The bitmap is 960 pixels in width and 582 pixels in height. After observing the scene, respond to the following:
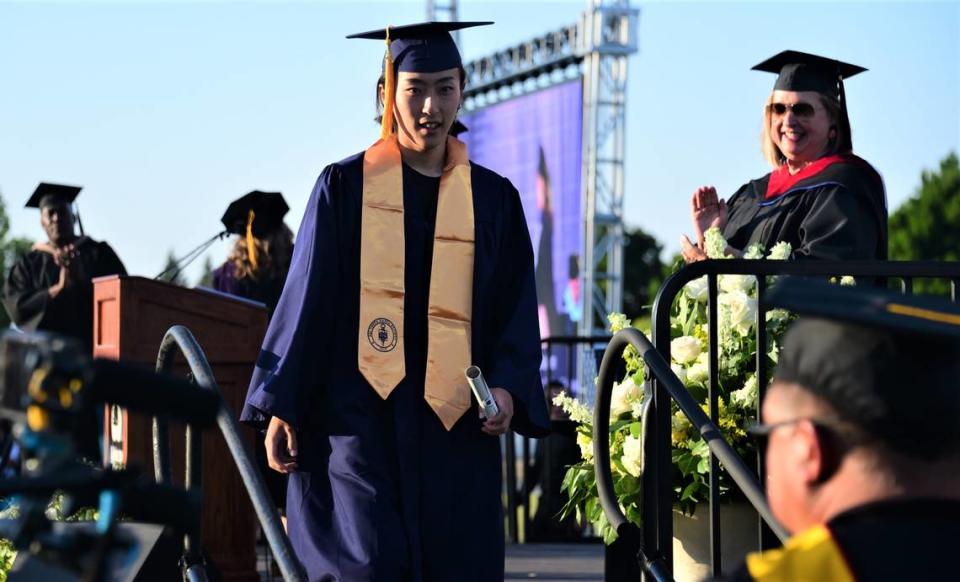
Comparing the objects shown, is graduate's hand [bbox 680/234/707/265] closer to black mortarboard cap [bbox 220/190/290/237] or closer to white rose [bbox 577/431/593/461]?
white rose [bbox 577/431/593/461]

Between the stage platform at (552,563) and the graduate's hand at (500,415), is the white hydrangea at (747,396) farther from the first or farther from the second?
the stage platform at (552,563)

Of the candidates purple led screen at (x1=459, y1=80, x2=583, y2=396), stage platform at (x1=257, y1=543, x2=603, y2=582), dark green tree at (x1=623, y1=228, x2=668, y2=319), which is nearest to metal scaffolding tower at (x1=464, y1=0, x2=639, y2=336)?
purple led screen at (x1=459, y1=80, x2=583, y2=396)

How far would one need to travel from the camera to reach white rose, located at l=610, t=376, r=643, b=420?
196 inches

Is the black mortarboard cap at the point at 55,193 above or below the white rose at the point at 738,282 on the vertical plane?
above

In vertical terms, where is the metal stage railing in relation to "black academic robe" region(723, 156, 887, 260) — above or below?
below

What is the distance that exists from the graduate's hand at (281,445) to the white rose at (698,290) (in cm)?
133

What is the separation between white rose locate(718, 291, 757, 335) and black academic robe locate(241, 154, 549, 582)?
0.60 meters

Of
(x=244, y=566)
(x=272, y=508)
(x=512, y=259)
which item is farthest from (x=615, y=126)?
(x=272, y=508)

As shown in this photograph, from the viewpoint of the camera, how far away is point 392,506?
4.50 metres

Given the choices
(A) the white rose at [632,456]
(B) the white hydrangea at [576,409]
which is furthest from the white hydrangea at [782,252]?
(B) the white hydrangea at [576,409]

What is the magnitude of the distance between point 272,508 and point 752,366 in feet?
6.43

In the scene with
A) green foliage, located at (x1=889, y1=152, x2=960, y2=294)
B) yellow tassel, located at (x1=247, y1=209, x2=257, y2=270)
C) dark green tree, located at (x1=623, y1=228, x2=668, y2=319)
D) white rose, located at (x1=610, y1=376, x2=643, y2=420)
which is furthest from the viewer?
dark green tree, located at (x1=623, y1=228, x2=668, y2=319)

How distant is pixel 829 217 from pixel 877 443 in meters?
3.62

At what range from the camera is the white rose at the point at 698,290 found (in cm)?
495
